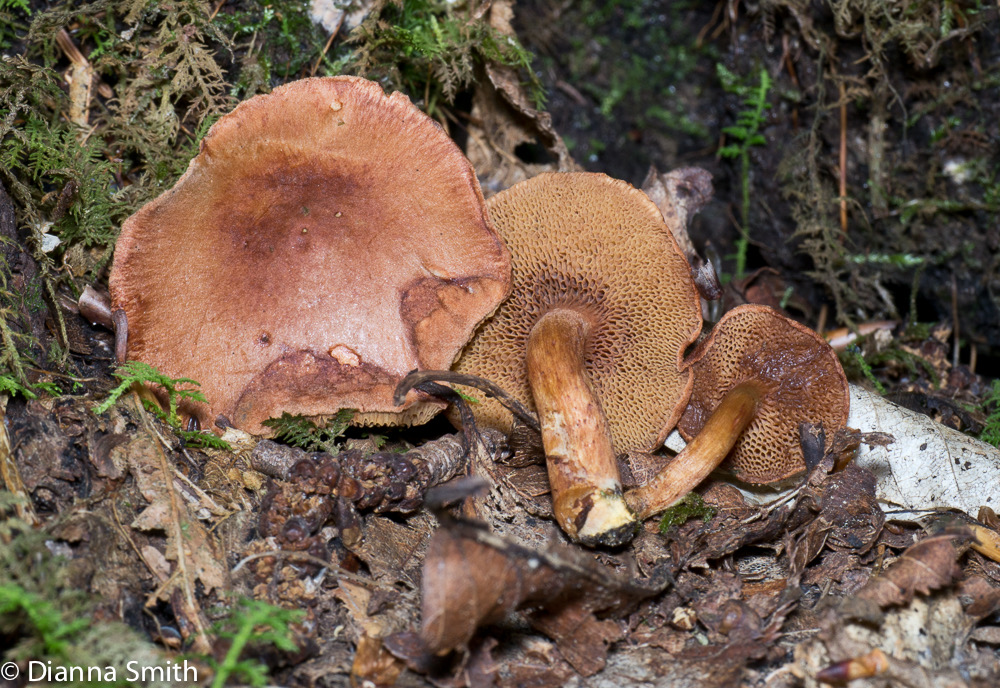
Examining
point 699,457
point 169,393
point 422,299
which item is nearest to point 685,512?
point 699,457

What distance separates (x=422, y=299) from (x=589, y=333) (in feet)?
2.27

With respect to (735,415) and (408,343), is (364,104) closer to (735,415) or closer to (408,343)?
(408,343)

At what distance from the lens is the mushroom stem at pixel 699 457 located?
2.38 m

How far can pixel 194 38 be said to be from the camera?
265cm

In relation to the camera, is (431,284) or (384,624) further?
(431,284)

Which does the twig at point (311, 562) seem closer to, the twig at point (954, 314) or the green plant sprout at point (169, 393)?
the green plant sprout at point (169, 393)

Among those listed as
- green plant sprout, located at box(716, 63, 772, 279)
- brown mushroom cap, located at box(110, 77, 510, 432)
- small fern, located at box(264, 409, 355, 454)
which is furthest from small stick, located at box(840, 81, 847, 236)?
small fern, located at box(264, 409, 355, 454)

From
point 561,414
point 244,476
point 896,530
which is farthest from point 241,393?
point 896,530

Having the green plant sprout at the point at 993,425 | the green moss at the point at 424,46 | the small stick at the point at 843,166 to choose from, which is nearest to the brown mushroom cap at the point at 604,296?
the green moss at the point at 424,46

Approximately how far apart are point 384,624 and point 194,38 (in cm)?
228

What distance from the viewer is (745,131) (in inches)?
139

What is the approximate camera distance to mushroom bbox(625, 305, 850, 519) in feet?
7.93

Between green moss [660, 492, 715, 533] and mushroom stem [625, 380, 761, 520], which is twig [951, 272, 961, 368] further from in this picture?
green moss [660, 492, 715, 533]

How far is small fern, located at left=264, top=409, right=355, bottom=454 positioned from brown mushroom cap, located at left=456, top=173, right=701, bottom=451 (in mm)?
521
